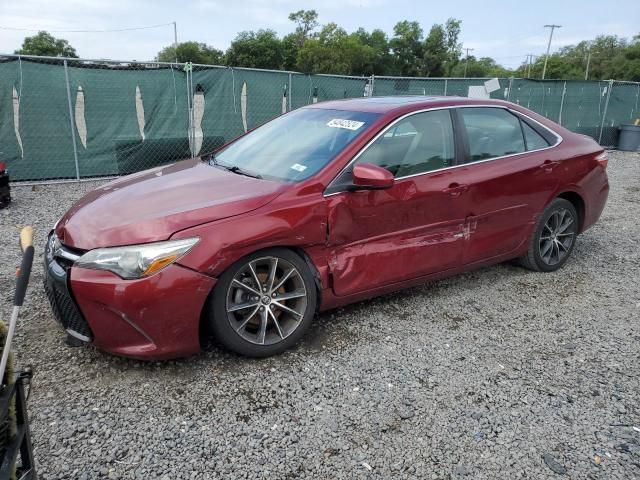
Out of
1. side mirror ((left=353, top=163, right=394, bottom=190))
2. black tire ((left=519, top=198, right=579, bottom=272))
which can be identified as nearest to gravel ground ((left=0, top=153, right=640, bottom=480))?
black tire ((left=519, top=198, right=579, bottom=272))

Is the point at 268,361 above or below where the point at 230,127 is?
below

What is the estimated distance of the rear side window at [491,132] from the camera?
13.0ft

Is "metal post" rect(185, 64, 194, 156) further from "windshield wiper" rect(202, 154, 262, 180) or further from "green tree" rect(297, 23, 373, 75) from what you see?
"green tree" rect(297, 23, 373, 75)

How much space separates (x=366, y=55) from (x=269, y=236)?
87114mm

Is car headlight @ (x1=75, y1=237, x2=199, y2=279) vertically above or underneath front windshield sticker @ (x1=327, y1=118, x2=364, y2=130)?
underneath

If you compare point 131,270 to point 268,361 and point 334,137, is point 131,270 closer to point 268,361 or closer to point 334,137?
point 268,361

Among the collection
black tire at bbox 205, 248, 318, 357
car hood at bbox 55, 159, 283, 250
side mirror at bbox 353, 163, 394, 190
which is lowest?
black tire at bbox 205, 248, 318, 357

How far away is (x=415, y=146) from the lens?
364 cm

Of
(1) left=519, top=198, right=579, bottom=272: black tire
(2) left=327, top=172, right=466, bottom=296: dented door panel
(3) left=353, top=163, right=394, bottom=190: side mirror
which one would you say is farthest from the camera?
(1) left=519, top=198, right=579, bottom=272: black tire

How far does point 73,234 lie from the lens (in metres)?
2.86

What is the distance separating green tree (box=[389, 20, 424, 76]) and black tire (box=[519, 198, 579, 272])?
298 feet

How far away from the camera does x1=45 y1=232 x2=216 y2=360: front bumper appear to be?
2613mm

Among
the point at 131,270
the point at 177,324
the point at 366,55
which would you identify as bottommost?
the point at 177,324

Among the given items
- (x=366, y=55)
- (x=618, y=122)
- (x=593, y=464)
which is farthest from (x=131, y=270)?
(x=366, y=55)
